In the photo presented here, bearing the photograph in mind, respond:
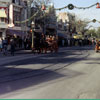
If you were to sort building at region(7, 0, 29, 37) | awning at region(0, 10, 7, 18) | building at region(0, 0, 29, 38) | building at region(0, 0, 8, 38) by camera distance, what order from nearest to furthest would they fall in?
awning at region(0, 10, 7, 18) < building at region(0, 0, 8, 38) < building at region(0, 0, 29, 38) < building at region(7, 0, 29, 37)

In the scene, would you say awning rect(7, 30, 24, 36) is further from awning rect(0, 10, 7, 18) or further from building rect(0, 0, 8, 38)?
awning rect(0, 10, 7, 18)

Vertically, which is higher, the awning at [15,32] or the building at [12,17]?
the building at [12,17]

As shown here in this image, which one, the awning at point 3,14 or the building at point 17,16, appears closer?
the awning at point 3,14

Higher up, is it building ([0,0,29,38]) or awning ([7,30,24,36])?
building ([0,0,29,38])

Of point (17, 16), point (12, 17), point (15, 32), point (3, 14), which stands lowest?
point (15, 32)

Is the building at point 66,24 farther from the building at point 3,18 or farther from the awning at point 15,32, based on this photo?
the building at point 3,18

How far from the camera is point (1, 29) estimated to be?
133 feet

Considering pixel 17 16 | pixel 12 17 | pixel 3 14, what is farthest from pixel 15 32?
pixel 17 16

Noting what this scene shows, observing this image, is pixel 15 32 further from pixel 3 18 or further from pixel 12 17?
pixel 3 18

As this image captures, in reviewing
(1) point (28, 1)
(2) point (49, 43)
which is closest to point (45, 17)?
(1) point (28, 1)

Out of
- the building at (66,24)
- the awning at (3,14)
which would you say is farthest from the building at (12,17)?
the building at (66,24)

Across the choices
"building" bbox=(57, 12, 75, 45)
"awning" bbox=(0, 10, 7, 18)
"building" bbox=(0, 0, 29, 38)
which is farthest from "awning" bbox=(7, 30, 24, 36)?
"building" bbox=(57, 12, 75, 45)

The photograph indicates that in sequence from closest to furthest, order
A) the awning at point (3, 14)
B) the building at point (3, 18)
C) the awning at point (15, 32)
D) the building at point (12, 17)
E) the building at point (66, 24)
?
the awning at point (3, 14) → the building at point (3, 18) → the building at point (12, 17) → the awning at point (15, 32) → the building at point (66, 24)

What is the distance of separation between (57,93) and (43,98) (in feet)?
2.45
